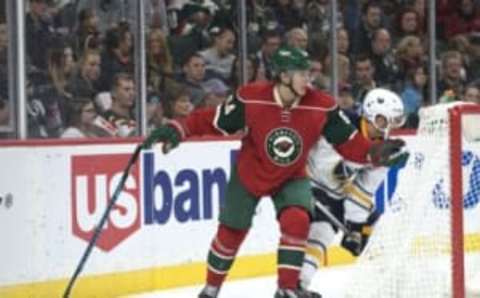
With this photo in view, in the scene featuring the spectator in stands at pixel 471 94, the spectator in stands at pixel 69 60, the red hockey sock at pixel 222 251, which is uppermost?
the spectator in stands at pixel 69 60

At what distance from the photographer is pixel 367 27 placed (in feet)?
35.2

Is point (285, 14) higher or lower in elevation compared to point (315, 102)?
higher

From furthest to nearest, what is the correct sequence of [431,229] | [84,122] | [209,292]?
[84,122], [209,292], [431,229]

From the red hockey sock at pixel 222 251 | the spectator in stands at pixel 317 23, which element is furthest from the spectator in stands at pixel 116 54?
the red hockey sock at pixel 222 251

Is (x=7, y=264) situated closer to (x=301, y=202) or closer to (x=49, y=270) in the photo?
(x=49, y=270)

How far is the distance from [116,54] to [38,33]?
0.74 m

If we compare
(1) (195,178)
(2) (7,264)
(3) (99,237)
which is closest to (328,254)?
(1) (195,178)

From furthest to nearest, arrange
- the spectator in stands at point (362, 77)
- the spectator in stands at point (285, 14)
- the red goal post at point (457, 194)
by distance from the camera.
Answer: the spectator in stands at point (362, 77), the spectator in stands at point (285, 14), the red goal post at point (457, 194)

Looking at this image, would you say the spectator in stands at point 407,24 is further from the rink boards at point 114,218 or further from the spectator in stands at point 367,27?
the rink boards at point 114,218

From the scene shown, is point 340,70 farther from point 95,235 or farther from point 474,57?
point 95,235

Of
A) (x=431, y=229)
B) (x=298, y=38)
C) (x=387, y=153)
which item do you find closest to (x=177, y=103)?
(x=298, y=38)

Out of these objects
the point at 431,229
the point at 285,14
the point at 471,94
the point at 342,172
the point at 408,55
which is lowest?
the point at 431,229

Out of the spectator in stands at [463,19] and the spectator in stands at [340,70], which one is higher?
the spectator in stands at [463,19]

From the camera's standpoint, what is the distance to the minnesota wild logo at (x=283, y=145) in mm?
6941
